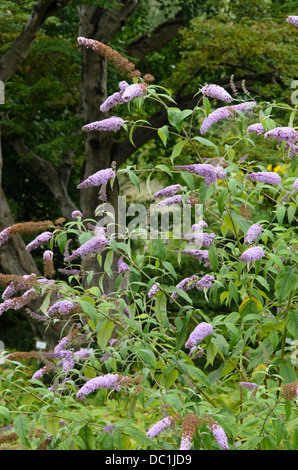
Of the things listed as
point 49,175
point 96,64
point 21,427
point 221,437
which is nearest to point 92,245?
point 21,427

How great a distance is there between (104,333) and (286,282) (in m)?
0.64

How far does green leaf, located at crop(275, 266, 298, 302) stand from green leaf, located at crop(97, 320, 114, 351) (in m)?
0.58

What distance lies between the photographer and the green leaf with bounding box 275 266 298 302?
1.94 m

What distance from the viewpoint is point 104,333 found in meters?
2.00

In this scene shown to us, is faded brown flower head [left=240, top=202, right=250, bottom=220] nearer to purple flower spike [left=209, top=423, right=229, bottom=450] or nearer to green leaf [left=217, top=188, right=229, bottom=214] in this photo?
green leaf [left=217, top=188, right=229, bottom=214]

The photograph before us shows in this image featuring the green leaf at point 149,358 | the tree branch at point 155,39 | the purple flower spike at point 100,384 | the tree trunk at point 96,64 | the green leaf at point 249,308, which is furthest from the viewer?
the tree branch at point 155,39

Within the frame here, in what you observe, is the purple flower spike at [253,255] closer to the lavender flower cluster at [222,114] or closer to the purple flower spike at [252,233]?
the purple flower spike at [252,233]

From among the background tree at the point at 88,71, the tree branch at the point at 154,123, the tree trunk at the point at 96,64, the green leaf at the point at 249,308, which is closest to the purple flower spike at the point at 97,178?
the green leaf at the point at 249,308

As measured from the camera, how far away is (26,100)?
7.33 metres

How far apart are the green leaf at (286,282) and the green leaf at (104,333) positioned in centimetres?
58

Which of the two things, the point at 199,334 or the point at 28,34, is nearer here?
the point at 199,334

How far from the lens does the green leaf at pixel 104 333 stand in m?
1.99

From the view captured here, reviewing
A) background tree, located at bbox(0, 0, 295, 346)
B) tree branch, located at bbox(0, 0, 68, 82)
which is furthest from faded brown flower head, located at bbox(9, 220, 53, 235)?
tree branch, located at bbox(0, 0, 68, 82)

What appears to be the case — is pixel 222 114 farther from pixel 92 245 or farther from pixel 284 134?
pixel 92 245
